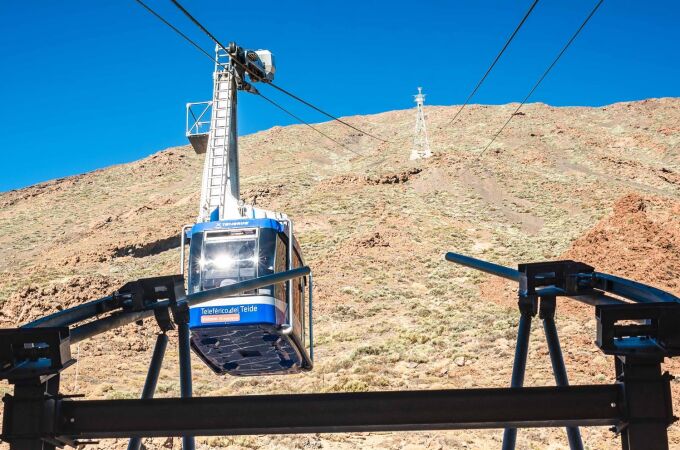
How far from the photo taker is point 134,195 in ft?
274

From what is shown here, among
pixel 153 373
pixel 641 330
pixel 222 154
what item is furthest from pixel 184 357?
pixel 222 154

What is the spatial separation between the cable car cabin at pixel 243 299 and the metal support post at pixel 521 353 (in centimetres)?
755

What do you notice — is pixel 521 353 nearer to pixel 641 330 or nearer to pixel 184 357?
pixel 641 330

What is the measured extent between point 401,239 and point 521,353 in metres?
36.9

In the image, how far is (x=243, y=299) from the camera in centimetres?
1170

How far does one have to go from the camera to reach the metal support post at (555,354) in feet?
13.3

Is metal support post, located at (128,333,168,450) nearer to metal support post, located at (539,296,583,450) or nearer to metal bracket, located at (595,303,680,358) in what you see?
metal support post, located at (539,296,583,450)

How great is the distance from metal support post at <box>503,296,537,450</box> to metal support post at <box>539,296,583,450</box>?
0.09 m

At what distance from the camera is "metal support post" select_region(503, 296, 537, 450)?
14.1 ft

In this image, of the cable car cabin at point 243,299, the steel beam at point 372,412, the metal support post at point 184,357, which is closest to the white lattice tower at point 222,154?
the cable car cabin at point 243,299

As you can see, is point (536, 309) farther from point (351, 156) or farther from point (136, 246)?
point (351, 156)

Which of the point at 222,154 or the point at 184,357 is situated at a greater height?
the point at 222,154

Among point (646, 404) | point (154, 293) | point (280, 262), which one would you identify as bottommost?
point (646, 404)

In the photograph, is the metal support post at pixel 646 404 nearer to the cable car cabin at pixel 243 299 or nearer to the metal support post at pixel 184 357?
the metal support post at pixel 184 357
